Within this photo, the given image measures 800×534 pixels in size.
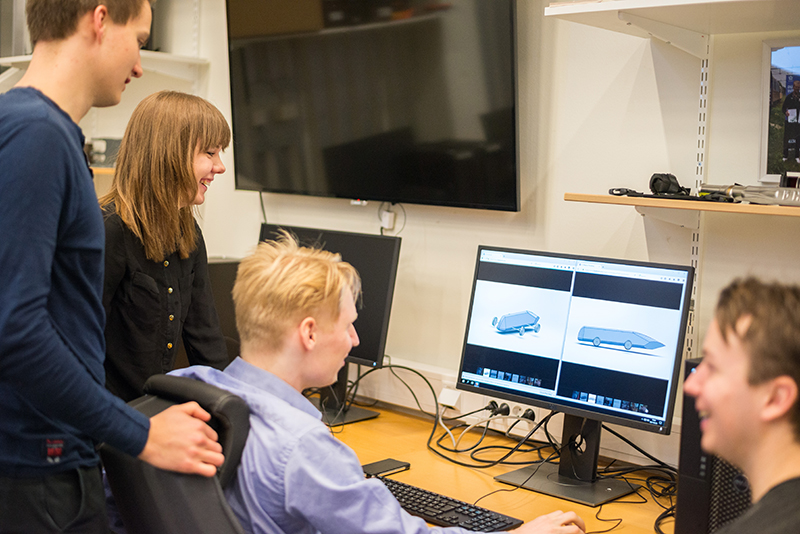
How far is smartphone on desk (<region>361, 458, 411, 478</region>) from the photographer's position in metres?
1.83

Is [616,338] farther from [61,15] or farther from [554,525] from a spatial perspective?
[61,15]

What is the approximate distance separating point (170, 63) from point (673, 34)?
189 centimetres

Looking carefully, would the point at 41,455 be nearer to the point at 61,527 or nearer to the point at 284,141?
the point at 61,527

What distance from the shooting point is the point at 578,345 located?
1.84 meters

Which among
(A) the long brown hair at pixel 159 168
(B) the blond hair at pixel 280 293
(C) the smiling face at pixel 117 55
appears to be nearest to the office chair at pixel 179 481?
(B) the blond hair at pixel 280 293

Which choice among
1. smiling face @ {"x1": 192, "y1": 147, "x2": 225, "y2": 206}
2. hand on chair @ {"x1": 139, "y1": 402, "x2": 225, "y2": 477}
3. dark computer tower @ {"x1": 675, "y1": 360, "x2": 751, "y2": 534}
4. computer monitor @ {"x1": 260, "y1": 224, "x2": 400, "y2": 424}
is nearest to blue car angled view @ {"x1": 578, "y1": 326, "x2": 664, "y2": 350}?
dark computer tower @ {"x1": 675, "y1": 360, "x2": 751, "y2": 534}

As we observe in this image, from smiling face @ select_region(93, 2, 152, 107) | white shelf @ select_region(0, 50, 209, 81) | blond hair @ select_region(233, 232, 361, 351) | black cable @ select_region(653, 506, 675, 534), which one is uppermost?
white shelf @ select_region(0, 50, 209, 81)

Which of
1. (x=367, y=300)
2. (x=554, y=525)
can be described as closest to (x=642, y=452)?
(x=554, y=525)

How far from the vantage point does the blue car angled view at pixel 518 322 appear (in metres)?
1.92

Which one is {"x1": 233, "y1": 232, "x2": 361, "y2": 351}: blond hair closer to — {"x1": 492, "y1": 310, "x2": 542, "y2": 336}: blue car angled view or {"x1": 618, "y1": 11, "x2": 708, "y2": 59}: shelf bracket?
{"x1": 492, "y1": 310, "x2": 542, "y2": 336}: blue car angled view

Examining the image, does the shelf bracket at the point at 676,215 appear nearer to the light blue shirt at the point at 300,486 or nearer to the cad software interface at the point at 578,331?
the cad software interface at the point at 578,331

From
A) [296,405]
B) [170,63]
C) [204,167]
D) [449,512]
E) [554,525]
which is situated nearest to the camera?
[296,405]

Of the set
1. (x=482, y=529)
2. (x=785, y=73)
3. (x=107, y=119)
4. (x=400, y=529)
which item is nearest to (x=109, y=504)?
(x=400, y=529)

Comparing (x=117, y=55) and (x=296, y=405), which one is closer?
(x=117, y=55)
